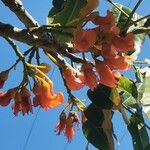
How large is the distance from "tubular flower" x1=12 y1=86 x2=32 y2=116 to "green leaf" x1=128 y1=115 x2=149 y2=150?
23 cm

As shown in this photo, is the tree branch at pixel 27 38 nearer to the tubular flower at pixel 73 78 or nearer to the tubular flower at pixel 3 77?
the tubular flower at pixel 73 78

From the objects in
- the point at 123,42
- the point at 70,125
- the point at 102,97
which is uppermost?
the point at 123,42

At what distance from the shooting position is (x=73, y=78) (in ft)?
3.61

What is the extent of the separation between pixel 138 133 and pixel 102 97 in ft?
0.31

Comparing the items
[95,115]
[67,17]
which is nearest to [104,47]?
[67,17]

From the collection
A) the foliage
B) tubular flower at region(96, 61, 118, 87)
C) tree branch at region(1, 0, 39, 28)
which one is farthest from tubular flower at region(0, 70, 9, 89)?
tubular flower at region(96, 61, 118, 87)

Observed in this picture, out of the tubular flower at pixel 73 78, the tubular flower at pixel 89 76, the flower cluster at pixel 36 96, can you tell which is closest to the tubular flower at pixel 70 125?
the flower cluster at pixel 36 96

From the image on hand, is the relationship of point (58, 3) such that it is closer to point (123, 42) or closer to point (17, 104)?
point (17, 104)

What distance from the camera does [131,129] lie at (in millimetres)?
1110

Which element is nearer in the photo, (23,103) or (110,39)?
(110,39)

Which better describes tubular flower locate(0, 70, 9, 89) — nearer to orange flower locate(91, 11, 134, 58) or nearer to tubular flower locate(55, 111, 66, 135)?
tubular flower locate(55, 111, 66, 135)

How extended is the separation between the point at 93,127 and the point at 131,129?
0.25 feet

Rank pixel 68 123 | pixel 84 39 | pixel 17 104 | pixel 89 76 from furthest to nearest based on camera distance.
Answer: pixel 68 123 → pixel 17 104 → pixel 89 76 → pixel 84 39

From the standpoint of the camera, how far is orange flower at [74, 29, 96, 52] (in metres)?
0.91
